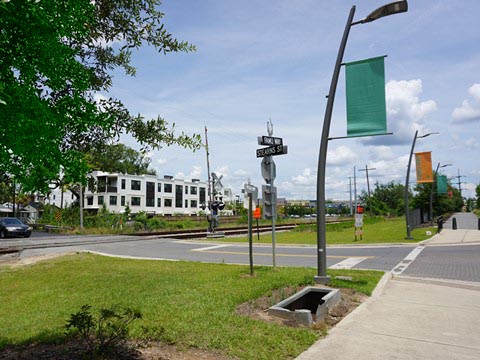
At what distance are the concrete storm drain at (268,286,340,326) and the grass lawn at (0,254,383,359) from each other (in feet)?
1.17

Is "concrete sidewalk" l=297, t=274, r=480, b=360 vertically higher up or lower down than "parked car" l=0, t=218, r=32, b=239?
lower down

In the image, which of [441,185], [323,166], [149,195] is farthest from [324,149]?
[149,195]

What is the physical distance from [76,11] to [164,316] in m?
4.43

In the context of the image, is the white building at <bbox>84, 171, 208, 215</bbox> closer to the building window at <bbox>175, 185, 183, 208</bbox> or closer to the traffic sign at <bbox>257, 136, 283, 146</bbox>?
the building window at <bbox>175, 185, 183, 208</bbox>

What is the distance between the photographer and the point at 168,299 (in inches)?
283

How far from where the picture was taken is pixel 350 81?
8.91 m

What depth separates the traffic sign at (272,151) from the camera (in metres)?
10.2

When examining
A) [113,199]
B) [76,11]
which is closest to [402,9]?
[76,11]

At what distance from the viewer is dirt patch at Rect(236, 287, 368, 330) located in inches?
241

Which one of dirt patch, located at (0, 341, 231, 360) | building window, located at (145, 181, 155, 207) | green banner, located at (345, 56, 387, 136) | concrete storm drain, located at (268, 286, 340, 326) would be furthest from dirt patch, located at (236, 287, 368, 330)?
building window, located at (145, 181, 155, 207)

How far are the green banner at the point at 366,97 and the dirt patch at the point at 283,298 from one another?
3422 mm

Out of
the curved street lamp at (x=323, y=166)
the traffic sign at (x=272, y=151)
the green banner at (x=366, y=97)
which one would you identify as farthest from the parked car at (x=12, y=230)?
the green banner at (x=366, y=97)

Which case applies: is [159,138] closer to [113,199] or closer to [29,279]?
[29,279]

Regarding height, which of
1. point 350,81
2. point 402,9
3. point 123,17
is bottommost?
point 123,17
